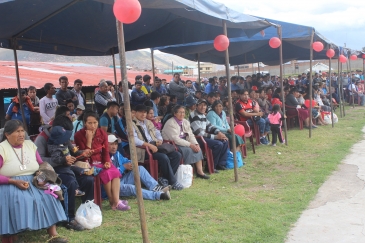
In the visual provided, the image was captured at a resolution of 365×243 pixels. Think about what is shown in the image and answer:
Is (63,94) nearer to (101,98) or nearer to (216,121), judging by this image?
(101,98)

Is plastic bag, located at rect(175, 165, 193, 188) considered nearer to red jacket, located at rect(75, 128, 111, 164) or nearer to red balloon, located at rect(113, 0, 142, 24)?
red jacket, located at rect(75, 128, 111, 164)

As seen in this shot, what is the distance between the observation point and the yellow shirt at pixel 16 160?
3.60 metres

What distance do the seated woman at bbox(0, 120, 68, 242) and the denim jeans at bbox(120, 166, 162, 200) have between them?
1.35 m

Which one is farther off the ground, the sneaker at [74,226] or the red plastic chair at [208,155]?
the red plastic chair at [208,155]

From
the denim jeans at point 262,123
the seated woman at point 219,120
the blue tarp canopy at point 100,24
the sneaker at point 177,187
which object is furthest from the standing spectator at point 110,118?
the denim jeans at point 262,123

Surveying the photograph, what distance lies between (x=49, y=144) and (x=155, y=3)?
79.7 inches

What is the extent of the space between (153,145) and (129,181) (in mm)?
686

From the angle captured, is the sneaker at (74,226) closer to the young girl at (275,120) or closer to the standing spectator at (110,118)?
the standing spectator at (110,118)

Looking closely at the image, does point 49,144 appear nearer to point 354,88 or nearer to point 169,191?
point 169,191

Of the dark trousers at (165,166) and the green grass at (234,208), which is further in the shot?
the dark trousers at (165,166)

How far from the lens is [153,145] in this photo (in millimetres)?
5547

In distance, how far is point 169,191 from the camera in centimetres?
534

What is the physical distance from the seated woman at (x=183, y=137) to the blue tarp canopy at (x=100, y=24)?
1595 millimetres

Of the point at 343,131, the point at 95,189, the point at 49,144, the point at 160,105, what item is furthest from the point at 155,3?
the point at 343,131
